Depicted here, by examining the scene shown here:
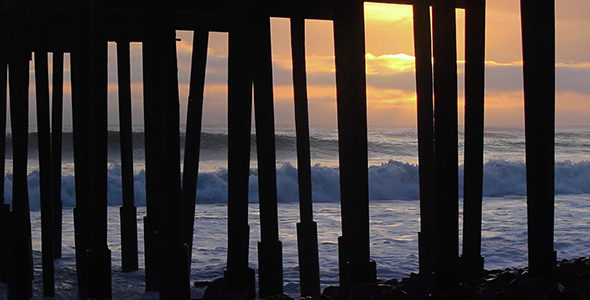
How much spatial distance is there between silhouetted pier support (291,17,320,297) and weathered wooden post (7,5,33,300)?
114 inches

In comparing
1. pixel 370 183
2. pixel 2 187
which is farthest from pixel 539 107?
pixel 370 183

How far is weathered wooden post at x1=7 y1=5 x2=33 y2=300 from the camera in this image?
6977 millimetres

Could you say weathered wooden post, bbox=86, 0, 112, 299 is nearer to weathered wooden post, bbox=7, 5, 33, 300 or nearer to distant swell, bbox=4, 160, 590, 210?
weathered wooden post, bbox=7, 5, 33, 300

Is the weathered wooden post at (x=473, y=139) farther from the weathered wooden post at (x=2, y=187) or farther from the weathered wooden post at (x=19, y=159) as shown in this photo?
the weathered wooden post at (x=2, y=187)

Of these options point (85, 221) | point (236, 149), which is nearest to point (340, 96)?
point (236, 149)

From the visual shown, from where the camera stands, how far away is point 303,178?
906 centimetres

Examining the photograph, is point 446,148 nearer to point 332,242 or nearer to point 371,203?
point 332,242

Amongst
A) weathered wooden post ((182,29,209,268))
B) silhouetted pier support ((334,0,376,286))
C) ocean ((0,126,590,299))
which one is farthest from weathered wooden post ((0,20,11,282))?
silhouetted pier support ((334,0,376,286))

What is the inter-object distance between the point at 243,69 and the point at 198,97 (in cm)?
309

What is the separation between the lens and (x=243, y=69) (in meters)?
5.14

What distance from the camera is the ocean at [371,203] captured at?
1170cm

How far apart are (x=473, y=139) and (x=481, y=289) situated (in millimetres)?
1376

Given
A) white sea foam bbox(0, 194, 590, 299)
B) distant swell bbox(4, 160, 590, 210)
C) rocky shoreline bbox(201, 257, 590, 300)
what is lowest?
white sea foam bbox(0, 194, 590, 299)

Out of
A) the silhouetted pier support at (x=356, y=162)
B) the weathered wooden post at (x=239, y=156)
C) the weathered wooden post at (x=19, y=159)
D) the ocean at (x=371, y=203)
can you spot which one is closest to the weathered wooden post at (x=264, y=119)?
the weathered wooden post at (x=239, y=156)
